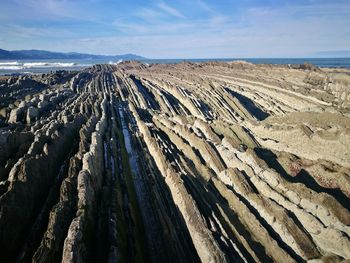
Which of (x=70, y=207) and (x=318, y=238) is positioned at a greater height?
(x=70, y=207)

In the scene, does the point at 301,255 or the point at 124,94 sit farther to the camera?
the point at 124,94

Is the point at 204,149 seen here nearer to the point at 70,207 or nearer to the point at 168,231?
the point at 168,231

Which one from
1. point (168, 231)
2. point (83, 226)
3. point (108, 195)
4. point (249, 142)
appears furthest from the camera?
point (249, 142)

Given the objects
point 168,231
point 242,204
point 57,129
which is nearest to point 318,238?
point 242,204

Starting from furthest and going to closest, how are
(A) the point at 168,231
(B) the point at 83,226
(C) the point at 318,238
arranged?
(A) the point at 168,231, (C) the point at 318,238, (B) the point at 83,226

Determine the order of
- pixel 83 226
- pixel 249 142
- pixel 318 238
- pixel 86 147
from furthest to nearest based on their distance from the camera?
1. pixel 249 142
2. pixel 86 147
3. pixel 318 238
4. pixel 83 226

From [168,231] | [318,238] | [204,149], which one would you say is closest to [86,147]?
[204,149]

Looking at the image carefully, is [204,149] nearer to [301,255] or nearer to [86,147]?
[86,147]

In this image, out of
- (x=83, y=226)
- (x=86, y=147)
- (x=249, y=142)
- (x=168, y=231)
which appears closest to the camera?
(x=83, y=226)

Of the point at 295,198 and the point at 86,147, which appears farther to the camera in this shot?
the point at 86,147
